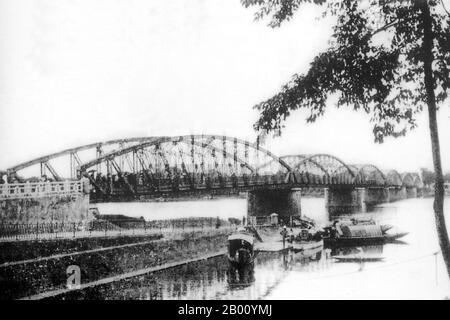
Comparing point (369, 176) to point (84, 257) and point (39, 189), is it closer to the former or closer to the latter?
point (39, 189)

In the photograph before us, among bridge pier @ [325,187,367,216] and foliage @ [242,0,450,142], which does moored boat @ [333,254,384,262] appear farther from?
bridge pier @ [325,187,367,216]

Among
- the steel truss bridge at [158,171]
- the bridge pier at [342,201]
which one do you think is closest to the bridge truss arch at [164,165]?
the steel truss bridge at [158,171]

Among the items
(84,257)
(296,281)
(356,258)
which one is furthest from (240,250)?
(84,257)

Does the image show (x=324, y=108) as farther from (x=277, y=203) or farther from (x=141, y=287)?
(x=277, y=203)

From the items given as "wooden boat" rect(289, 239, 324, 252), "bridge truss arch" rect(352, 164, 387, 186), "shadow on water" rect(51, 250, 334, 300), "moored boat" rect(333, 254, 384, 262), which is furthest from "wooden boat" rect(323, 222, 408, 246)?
"bridge truss arch" rect(352, 164, 387, 186)

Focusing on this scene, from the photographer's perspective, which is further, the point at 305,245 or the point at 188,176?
the point at 188,176

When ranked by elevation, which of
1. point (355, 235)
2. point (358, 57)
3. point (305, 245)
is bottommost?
point (305, 245)

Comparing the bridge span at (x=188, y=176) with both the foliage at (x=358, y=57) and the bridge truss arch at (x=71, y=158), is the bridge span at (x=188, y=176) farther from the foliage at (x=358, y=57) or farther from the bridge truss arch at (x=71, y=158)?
the foliage at (x=358, y=57)
